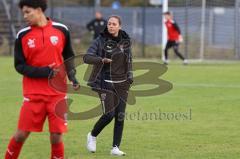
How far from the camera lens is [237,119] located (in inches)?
535

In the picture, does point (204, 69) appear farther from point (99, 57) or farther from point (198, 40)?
point (99, 57)

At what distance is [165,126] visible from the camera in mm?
12836

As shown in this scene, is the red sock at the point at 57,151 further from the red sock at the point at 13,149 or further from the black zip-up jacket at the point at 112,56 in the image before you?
the black zip-up jacket at the point at 112,56

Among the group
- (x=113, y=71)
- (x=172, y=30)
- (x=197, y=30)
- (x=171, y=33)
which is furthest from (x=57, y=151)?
(x=197, y=30)

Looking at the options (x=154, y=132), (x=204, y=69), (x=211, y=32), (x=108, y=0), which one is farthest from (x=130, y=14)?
(x=154, y=132)

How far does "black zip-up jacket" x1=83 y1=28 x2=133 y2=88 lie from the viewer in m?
9.76

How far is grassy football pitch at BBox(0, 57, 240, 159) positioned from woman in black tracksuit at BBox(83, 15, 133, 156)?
24.8 inches

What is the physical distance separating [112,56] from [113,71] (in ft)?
0.73

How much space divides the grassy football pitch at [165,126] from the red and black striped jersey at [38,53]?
2.34 m

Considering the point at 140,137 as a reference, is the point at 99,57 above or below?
above

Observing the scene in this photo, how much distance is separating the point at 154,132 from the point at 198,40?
22571 mm

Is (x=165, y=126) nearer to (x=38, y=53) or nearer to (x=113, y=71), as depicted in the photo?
(x=113, y=71)

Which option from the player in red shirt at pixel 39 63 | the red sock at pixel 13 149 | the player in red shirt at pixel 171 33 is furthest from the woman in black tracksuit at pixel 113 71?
the player in red shirt at pixel 171 33

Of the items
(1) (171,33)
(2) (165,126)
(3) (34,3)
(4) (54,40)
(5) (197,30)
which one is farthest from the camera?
(5) (197,30)
